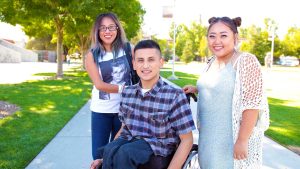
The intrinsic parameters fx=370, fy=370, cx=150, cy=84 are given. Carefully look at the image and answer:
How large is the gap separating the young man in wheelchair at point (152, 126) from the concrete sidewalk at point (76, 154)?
2.56 meters

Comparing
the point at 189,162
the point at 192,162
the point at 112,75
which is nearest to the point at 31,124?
the point at 112,75

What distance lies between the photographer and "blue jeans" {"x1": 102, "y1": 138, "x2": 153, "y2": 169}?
87.8 inches

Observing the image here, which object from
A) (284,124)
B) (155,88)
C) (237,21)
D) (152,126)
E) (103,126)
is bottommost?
(284,124)

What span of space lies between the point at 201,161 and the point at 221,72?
0.64m

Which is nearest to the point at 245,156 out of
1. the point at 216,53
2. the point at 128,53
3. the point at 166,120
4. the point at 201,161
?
the point at 201,161

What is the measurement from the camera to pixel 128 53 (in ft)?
10.5

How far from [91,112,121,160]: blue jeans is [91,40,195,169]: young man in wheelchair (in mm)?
760

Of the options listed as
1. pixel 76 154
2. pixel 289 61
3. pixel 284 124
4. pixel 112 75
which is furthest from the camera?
pixel 289 61

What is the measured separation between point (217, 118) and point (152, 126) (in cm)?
43

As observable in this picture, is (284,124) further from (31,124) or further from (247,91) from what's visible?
(247,91)

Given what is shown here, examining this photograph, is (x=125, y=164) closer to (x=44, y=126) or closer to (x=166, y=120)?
(x=166, y=120)

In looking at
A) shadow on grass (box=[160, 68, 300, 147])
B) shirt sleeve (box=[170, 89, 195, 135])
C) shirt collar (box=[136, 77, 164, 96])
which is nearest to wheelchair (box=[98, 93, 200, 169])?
shirt sleeve (box=[170, 89, 195, 135])

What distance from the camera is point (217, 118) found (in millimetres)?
2414

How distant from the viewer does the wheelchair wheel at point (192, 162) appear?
2.44 metres
